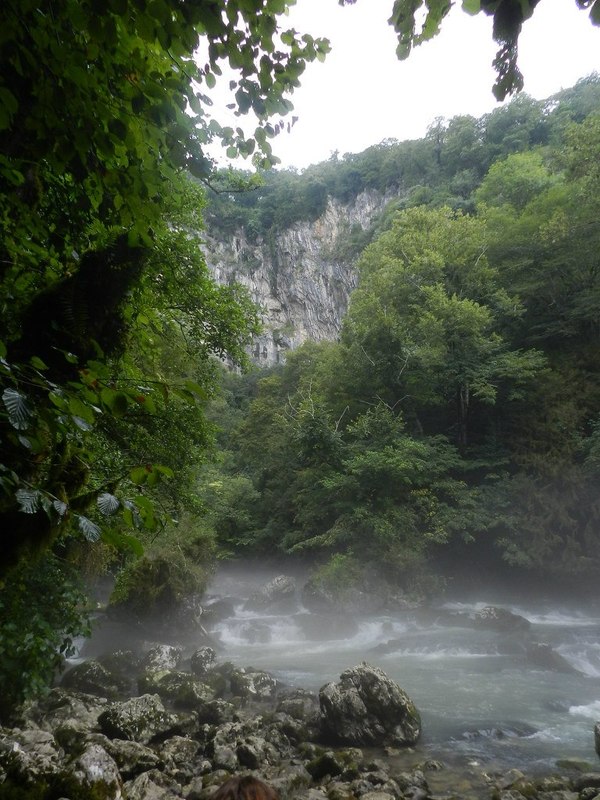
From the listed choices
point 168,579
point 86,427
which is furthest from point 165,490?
point 168,579

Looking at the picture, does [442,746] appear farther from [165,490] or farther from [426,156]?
[426,156]

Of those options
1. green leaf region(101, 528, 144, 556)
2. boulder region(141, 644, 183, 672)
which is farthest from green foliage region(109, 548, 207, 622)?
green leaf region(101, 528, 144, 556)

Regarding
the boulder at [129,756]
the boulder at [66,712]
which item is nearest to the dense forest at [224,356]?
the boulder at [66,712]

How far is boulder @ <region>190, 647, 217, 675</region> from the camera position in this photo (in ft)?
33.4

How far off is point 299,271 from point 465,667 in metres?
54.8

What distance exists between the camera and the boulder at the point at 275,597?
1630cm

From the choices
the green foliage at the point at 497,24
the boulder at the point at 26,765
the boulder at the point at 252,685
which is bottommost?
the boulder at the point at 26,765

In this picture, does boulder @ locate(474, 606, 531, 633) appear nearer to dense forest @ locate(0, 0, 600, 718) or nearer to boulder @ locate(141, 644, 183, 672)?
dense forest @ locate(0, 0, 600, 718)

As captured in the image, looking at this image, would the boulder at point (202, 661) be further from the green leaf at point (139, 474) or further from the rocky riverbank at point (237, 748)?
the green leaf at point (139, 474)

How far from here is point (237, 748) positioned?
241 inches

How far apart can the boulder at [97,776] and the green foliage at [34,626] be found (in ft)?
4.75

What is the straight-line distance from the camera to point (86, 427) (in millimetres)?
1357

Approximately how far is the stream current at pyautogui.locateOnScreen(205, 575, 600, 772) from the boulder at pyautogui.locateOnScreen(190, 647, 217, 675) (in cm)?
118

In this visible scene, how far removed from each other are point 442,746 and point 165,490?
5.46m
